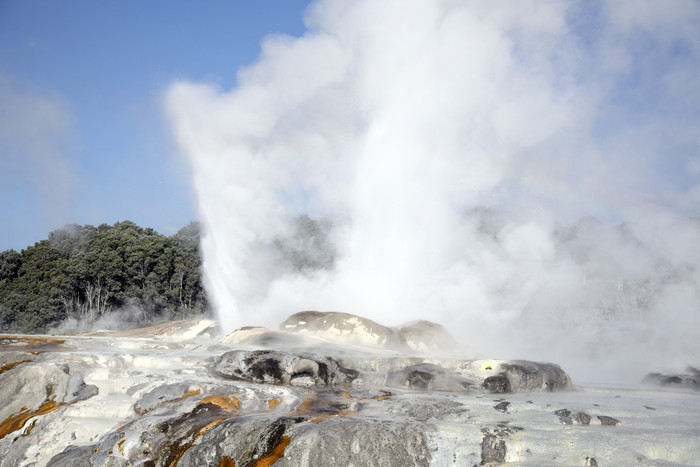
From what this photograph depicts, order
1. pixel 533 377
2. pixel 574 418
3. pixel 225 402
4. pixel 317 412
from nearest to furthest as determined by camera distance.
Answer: pixel 574 418, pixel 317 412, pixel 225 402, pixel 533 377

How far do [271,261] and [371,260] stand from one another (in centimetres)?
909

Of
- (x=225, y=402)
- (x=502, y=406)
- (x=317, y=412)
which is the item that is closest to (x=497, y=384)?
(x=502, y=406)

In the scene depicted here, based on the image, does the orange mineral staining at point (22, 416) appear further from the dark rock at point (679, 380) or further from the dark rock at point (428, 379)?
the dark rock at point (679, 380)

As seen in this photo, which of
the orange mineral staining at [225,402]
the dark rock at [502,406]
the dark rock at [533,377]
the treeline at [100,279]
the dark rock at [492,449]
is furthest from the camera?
the treeline at [100,279]

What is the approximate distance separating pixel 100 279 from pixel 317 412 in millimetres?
33256

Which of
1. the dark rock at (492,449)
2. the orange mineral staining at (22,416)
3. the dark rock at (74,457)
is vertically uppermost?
the dark rock at (492,449)

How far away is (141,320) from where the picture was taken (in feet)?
121

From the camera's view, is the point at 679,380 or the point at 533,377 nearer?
the point at 533,377

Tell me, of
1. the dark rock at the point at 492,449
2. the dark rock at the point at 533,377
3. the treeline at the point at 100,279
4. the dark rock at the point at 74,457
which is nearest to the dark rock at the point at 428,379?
the dark rock at the point at 533,377

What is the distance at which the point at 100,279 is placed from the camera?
1426 inches

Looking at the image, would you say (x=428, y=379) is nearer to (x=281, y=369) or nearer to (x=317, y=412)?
(x=281, y=369)

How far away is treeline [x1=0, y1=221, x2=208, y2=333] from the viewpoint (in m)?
35.7

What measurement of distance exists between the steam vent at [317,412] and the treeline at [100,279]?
24.8 m

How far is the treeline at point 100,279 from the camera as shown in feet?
117
